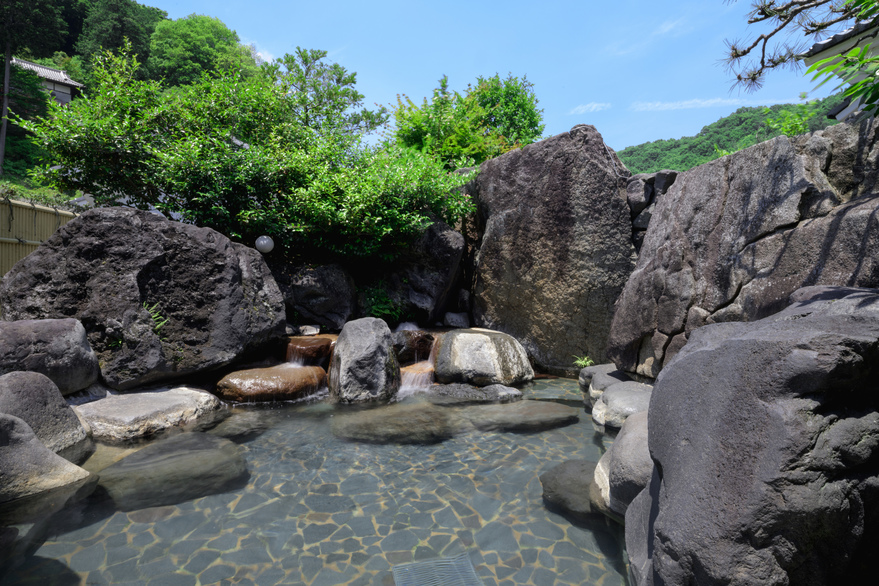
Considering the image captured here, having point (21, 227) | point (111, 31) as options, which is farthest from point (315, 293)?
point (111, 31)

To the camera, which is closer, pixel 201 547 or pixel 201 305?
pixel 201 547

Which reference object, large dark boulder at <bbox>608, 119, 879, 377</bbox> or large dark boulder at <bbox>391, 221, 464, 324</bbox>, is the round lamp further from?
large dark boulder at <bbox>608, 119, 879, 377</bbox>

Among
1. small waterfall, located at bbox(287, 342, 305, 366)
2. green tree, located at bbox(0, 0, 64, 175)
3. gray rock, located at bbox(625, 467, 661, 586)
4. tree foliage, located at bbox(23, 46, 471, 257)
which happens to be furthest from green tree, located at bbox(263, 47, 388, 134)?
green tree, located at bbox(0, 0, 64, 175)

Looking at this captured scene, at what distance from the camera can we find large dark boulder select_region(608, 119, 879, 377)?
4457 millimetres

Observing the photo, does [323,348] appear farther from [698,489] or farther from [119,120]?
[698,489]

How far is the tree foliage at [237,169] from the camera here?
373 inches

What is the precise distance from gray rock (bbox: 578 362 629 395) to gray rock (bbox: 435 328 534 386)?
1070 millimetres

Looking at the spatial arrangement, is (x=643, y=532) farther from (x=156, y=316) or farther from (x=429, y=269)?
(x=429, y=269)

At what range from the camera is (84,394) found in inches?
261

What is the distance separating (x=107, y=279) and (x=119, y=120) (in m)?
4.25

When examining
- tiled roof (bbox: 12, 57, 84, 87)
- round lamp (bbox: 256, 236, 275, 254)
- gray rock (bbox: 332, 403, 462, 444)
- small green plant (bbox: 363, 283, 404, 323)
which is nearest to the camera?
gray rock (bbox: 332, 403, 462, 444)

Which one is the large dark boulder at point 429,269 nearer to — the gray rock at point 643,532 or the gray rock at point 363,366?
the gray rock at point 363,366

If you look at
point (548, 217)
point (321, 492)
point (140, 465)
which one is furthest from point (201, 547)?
point (548, 217)

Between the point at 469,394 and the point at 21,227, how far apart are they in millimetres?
11954
